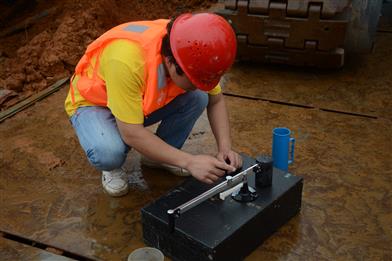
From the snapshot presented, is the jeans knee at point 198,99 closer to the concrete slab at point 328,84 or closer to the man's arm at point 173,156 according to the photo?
the man's arm at point 173,156

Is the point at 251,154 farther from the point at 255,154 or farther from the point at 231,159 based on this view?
the point at 231,159

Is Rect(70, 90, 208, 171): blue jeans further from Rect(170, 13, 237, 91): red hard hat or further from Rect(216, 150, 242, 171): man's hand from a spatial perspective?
Rect(170, 13, 237, 91): red hard hat

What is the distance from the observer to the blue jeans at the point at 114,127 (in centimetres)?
215

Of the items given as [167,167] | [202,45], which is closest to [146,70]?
[202,45]

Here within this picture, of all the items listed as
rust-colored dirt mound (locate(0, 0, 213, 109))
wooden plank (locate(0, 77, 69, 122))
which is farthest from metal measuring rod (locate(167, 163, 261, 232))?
rust-colored dirt mound (locate(0, 0, 213, 109))

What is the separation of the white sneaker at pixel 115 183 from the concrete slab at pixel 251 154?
0.04 meters

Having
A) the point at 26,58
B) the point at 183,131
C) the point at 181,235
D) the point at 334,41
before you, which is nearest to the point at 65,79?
the point at 26,58

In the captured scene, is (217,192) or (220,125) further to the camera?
(220,125)

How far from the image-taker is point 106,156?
2.15 meters

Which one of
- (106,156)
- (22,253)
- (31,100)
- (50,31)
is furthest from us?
(50,31)

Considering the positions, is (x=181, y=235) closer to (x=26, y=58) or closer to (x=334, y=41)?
(x=334, y=41)

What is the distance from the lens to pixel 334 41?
3170 millimetres

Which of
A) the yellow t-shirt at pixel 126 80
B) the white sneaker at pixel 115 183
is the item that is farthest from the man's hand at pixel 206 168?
the white sneaker at pixel 115 183

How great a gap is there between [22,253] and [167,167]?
804 millimetres
